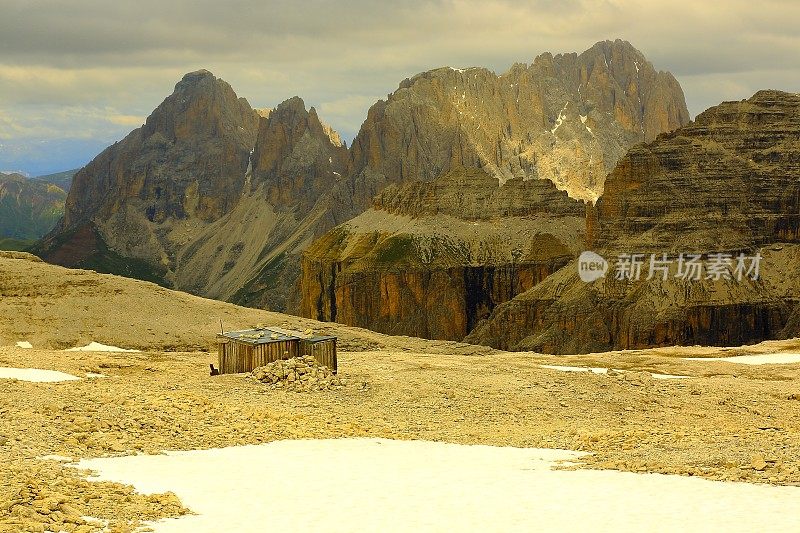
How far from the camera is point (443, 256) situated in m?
172

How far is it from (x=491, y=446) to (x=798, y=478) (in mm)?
10475

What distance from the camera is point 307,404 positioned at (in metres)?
40.3

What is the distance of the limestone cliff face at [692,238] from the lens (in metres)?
131

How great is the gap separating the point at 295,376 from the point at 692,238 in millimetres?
103294

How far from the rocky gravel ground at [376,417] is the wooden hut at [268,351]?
1148 millimetres

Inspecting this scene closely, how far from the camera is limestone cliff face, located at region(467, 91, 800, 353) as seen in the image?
131 m

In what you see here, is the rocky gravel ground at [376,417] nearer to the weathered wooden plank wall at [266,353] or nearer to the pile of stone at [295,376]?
the pile of stone at [295,376]

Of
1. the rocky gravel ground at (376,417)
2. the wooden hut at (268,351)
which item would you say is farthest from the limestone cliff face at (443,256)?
the wooden hut at (268,351)

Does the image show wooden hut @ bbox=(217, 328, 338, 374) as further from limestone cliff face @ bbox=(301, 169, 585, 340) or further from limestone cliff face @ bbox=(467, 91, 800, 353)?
limestone cliff face @ bbox=(301, 169, 585, 340)

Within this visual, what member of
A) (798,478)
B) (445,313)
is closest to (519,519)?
(798,478)

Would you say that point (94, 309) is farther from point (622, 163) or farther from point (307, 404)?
point (622, 163)
